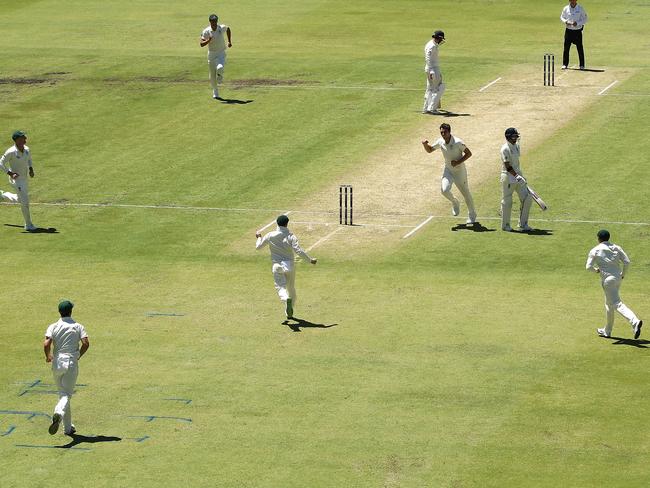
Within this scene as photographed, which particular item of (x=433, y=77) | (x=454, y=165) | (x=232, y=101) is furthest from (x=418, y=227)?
(x=232, y=101)

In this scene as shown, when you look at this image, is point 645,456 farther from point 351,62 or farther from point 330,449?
point 351,62

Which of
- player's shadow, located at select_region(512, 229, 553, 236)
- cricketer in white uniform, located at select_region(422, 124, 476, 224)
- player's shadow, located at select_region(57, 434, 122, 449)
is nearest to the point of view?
player's shadow, located at select_region(57, 434, 122, 449)

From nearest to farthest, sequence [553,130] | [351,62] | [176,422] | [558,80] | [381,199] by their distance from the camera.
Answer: [176,422], [381,199], [553,130], [558,80], [351,62]

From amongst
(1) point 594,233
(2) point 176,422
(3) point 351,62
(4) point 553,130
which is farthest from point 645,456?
(3) point 351,62

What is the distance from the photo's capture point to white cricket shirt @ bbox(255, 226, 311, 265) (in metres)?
31.4

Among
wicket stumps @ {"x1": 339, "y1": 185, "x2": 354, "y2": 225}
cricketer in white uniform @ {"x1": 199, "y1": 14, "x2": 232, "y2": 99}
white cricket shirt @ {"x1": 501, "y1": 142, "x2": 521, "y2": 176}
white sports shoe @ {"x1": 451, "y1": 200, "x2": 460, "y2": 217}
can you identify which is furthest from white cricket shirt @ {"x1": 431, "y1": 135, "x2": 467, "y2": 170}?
cricketer in white uniform @ {"x1": 199, "y1": 14, "x2": 232, "y2": 99}

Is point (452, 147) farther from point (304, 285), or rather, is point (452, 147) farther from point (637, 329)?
point (637, 329)

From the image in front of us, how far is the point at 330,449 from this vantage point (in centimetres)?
2478

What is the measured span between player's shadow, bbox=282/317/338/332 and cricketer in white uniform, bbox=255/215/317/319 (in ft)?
0.71

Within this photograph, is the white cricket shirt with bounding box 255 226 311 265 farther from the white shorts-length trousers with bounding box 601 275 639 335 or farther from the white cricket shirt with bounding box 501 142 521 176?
the white cricket shirt with bounding box 501 142 521 176

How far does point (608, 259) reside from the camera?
2958cm

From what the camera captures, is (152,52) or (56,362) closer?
(56,362)

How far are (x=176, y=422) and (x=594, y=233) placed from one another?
15640 mm

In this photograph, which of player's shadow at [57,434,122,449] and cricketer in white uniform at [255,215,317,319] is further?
cricketer in white uniform at [255,215,317,319]
